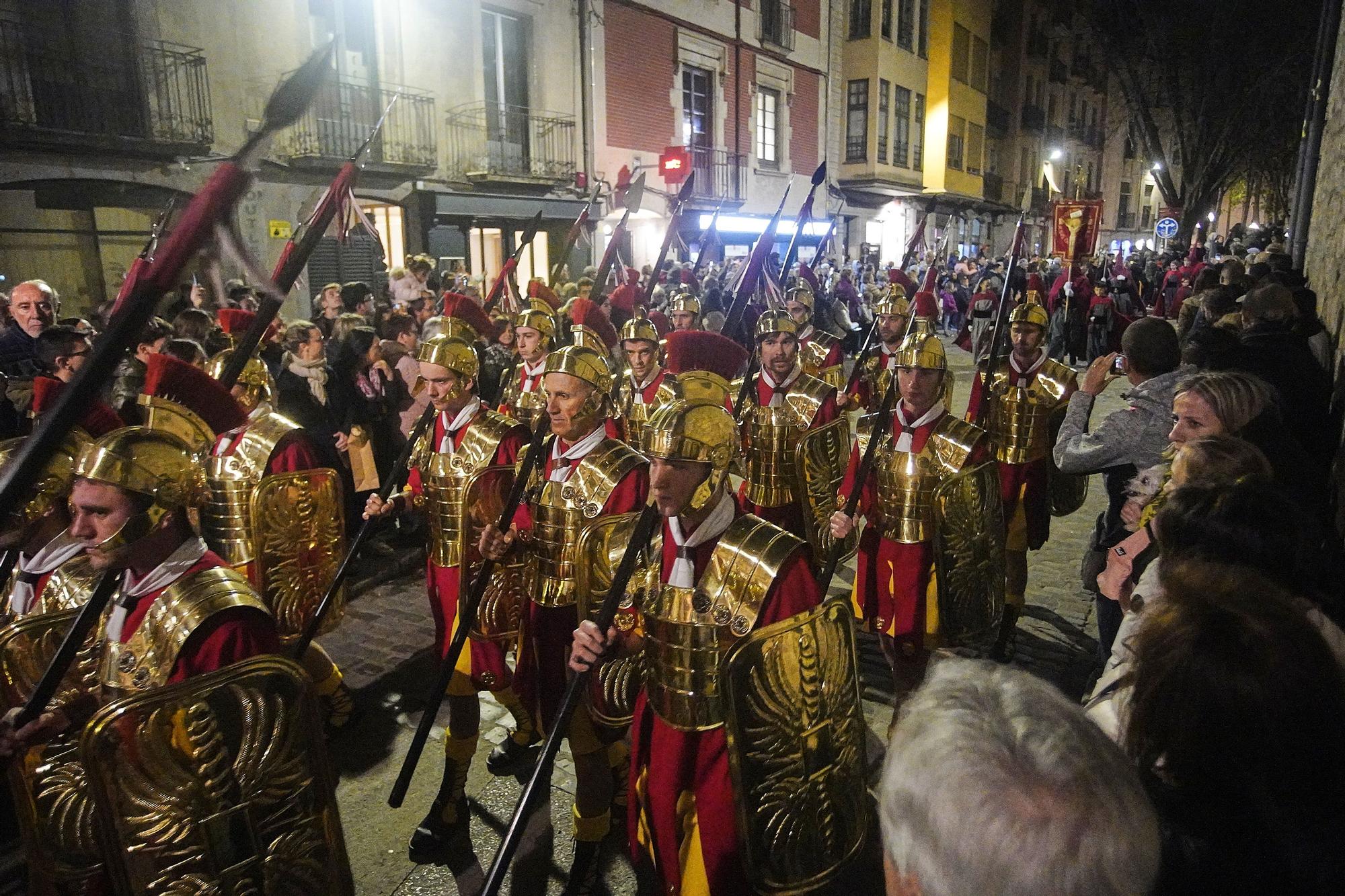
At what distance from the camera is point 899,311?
854 cm

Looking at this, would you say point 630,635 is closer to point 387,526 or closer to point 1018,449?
point 1018,449

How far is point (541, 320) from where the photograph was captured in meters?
7.55

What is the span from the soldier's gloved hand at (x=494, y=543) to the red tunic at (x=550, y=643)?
0.95 feet

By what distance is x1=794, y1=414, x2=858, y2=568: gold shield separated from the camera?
18.8 ft

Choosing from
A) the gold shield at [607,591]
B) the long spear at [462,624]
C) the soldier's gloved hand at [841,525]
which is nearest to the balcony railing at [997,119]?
the soldier's gloved hand at [841,525]

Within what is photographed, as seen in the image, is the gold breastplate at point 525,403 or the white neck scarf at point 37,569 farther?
the gold breastplate at point 525,403

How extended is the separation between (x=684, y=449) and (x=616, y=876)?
2.15m

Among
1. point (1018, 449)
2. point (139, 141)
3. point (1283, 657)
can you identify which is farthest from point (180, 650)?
point (139, 141)

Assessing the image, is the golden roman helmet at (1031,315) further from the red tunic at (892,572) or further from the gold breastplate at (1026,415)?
the red tunic at (892,572)

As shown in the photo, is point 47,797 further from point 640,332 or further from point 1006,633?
point 1006,633

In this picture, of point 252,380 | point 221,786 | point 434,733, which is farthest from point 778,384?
point 221,786

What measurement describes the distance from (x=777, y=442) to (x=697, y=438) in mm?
3148

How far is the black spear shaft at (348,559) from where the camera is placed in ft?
14.7

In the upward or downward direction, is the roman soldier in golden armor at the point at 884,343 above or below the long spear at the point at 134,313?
below
